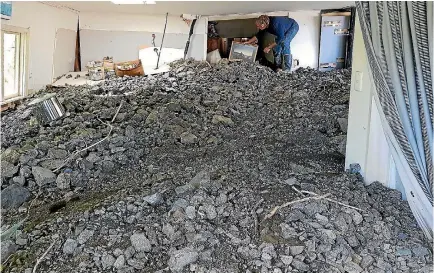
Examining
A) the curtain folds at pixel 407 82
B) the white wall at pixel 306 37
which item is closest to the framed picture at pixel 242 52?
the white wall at pixel 306 37

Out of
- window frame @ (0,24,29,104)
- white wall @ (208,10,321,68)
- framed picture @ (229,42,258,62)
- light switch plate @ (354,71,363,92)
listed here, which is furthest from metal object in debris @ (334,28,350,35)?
light switch plate @ (354,71,363,92)

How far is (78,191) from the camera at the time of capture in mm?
2756

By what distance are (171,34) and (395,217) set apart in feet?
20.7

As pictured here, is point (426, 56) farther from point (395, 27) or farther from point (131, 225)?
point (131, 225)

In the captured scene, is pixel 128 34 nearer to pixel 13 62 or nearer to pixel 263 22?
pixel 263 22

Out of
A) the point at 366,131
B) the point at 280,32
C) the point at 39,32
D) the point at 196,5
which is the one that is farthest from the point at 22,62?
the point at 366,131

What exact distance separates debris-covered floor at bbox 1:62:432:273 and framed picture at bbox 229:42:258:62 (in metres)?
2.82

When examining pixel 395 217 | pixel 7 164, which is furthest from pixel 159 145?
pixel 395 217

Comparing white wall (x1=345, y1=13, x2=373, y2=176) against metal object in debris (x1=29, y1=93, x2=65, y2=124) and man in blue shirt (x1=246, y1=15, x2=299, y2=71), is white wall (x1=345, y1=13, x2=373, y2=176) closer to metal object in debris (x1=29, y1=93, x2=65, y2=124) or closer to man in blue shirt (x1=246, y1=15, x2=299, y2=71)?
metal object in debris (x1=29, y1=93, x2=65, y2=124)

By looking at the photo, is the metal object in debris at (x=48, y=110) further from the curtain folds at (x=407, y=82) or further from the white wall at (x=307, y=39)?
the white wall at (x=307, y=39)

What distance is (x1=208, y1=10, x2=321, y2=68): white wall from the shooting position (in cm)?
741

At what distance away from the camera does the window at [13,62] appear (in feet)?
15.2

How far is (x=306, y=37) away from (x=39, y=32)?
4.38 metres

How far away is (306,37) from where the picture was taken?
294 inches
